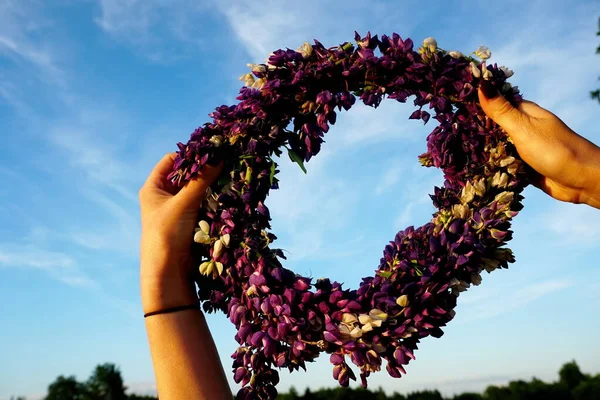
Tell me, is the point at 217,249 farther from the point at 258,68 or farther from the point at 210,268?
the point at 258,68

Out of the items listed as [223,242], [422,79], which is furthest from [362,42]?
[223,242]

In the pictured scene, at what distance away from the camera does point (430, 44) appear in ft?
9.30

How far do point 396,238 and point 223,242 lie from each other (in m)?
0.85

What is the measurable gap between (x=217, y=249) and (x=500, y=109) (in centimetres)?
152

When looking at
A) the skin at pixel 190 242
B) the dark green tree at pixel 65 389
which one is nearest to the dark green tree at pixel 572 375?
the skin at pixel 190 242

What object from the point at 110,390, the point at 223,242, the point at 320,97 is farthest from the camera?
the point at 110,390

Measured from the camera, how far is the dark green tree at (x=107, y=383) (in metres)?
7.46

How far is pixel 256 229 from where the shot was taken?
2.59 metres

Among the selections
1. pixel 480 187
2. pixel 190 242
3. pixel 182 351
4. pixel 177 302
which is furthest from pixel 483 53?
pixel 182 351

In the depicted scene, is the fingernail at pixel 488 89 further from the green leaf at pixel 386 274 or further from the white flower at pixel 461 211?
the green leaf at pixel 386 274

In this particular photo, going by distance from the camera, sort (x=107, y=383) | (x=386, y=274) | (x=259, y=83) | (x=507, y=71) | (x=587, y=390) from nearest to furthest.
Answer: (x=386, y=274) → (x=259, y=83) → (x=507, y=71) → (x=587, y=390) → (x=107, y=383)

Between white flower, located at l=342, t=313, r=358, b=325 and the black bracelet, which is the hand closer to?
white flower, located at l=342, t=313, r=358, b=325

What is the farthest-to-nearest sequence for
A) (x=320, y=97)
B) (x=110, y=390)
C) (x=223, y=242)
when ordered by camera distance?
1. (x=110, y=390)
2. (x=320, y=97)
3. (x=223, y=242)

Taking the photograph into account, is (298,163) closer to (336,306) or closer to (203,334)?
(336,306)
